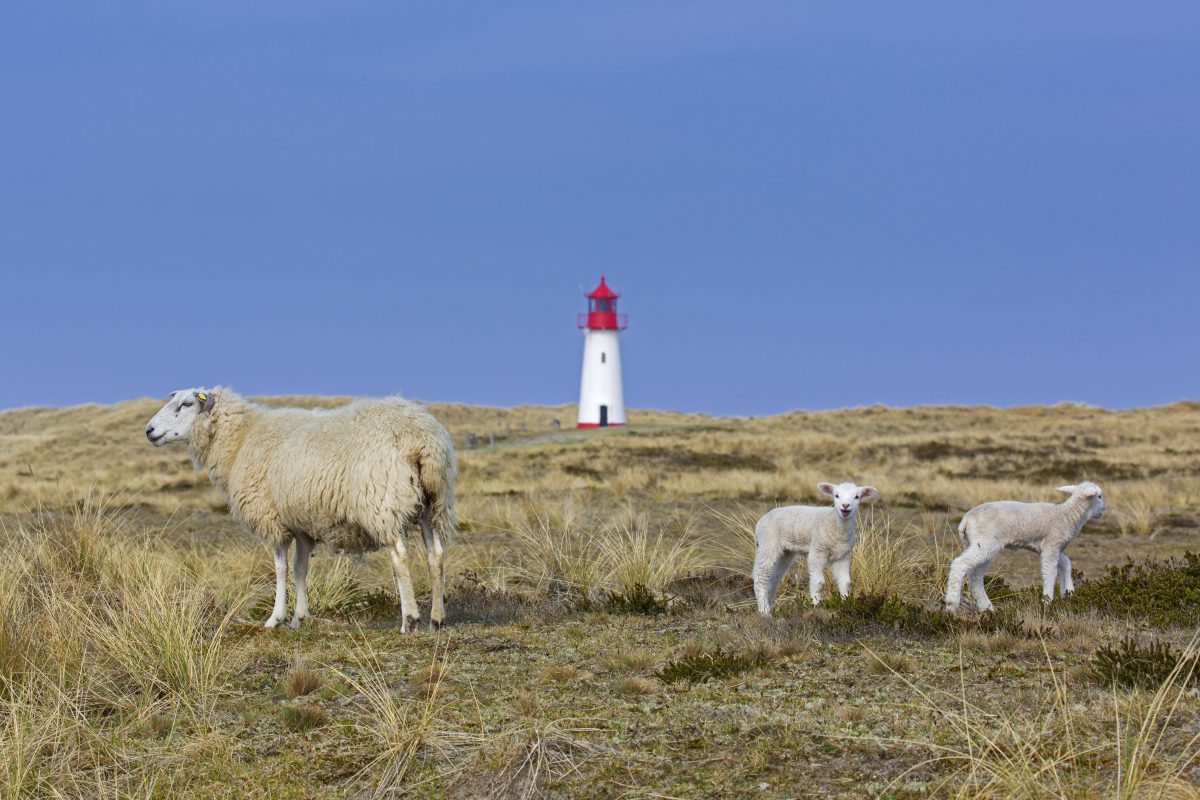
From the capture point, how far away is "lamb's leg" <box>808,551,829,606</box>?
33.4 ft

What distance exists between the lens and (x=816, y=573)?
1020cm

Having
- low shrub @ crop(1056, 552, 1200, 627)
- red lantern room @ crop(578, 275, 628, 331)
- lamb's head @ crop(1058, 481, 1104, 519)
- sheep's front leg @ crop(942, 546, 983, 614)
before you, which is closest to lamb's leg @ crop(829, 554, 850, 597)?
sheep's front leg @ crop(942, 546, 983, 614)

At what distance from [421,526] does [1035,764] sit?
6.07 m

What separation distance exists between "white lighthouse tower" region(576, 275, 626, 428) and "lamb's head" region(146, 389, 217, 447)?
154ft

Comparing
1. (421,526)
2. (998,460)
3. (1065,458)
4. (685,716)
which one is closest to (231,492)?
(421,526)

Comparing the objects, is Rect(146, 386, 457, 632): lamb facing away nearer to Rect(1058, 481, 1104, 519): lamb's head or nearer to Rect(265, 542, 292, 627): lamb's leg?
Rect(265, 542, 292, 627): lamb's leg

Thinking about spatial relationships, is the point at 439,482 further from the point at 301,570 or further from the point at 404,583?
the point at 301,570

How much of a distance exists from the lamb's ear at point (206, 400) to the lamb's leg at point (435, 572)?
2.95 m

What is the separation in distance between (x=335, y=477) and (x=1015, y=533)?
618cm

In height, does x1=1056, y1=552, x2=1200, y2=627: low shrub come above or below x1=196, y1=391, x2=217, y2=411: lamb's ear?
below

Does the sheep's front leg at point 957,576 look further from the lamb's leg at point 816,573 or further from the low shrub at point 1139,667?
the low shrub at point 1139,667

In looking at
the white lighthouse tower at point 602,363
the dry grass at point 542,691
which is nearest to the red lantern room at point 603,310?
the white lighthouse tower at point 602,363

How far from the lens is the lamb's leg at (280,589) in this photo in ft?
34.7

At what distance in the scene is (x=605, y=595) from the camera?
11.8 m
